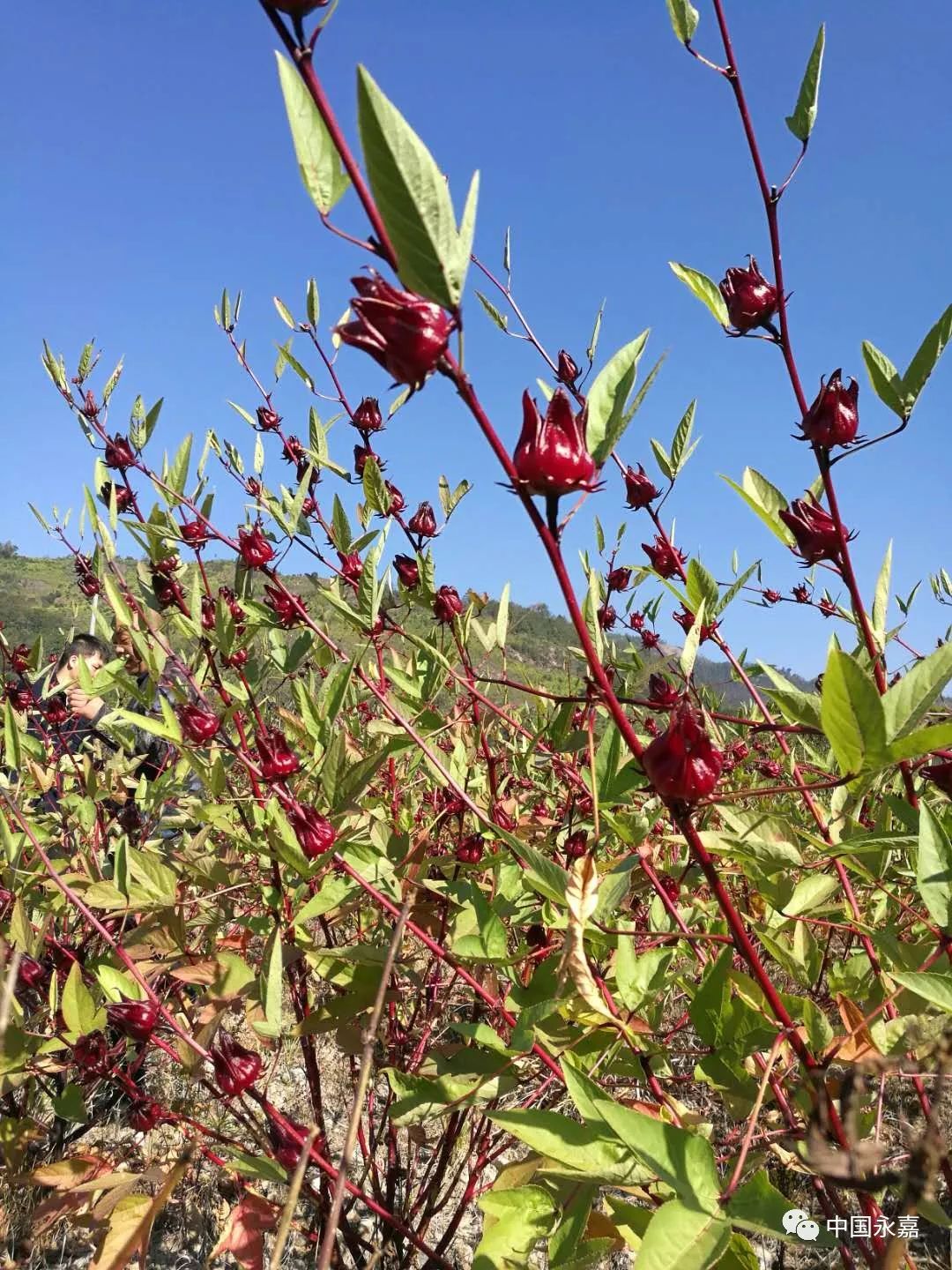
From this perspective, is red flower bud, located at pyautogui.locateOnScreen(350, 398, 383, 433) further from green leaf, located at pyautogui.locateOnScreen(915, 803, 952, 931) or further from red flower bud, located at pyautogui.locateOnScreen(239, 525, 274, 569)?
green leaf, located at pyautogui.locateOnScreen(915, 803, 952, 931)

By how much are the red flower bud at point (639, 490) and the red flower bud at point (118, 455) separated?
1112mm

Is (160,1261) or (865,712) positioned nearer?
(865,712)

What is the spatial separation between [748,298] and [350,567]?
31.9 inches

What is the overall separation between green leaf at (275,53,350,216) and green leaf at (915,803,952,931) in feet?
2.35

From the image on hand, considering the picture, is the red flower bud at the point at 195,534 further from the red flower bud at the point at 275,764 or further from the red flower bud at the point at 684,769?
the red flower bud at the point at 684,769

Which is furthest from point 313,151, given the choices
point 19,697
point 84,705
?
point 84,705

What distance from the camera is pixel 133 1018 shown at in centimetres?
102

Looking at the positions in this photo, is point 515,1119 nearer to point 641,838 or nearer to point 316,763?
point 641,838

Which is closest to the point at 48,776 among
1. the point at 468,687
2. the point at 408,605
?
the point at 408,605

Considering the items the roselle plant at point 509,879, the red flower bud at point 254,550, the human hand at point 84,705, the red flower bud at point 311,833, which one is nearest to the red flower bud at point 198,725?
the roselle plant at point 509,879

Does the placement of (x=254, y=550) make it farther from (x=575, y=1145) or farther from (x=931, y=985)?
(x=931, y=985)

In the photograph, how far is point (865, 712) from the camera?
0.57 m

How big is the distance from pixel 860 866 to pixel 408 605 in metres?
0.86

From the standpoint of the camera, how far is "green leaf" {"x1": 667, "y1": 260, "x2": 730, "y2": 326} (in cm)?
94
